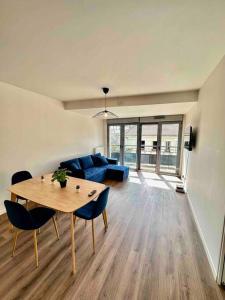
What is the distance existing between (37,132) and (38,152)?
0.50m

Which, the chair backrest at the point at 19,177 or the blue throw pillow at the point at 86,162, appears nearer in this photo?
the chair backrest at the point at 19,177

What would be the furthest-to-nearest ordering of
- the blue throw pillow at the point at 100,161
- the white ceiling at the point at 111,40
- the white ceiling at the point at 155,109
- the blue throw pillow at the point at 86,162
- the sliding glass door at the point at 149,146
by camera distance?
the sliding glass door at the point at 149,146
the blue throw pillow at the point at 100,161
the blue throw pillow at the point at 86,162
the white ceiling at the point at 155,109
the white ceiling at the point at 111,40

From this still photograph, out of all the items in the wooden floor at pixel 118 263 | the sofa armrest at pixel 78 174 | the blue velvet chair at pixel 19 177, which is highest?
the blue velvet chair at pixel 19 177

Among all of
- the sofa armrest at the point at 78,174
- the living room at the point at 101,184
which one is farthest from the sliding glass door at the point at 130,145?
the sofa armrest at the point at 78,174

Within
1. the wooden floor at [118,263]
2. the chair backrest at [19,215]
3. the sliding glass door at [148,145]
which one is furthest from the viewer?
the sliding glass door at [148,145]

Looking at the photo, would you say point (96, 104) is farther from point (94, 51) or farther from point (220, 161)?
point (220, 161)

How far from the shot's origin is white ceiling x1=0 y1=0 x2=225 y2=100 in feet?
3.73

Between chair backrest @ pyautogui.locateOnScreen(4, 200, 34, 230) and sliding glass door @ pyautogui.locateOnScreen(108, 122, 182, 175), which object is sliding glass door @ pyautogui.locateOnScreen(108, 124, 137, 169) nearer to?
sliding glass door @ pyautogui.locateOnScreen(108, 122, 182, 175)

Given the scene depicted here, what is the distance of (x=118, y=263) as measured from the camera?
1787mm

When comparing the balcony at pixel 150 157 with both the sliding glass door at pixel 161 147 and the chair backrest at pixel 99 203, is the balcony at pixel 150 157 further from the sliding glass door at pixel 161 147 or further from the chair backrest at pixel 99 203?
the chair backrest at pixel 99 203

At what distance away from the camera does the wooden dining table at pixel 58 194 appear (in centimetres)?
169

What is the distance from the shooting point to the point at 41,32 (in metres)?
1.41

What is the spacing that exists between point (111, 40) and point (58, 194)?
80.5 inches

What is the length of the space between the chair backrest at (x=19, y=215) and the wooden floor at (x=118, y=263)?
51 centimetres
